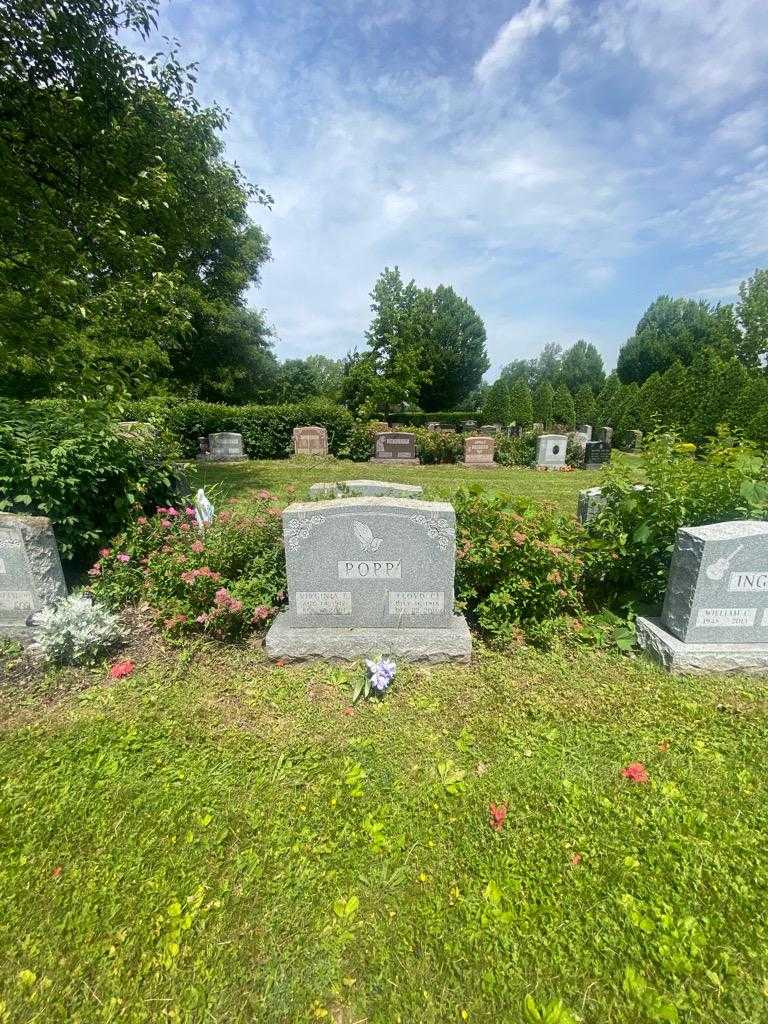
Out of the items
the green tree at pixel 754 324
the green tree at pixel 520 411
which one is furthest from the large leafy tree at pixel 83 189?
the green tree at pixel 754 324

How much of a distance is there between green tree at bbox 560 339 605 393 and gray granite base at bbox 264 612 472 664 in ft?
196

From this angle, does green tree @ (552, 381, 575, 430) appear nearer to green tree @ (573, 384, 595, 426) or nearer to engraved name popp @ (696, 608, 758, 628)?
green tree @ (573, 384, 595, 426)

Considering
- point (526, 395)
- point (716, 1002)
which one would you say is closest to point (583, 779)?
point (716, 1002)

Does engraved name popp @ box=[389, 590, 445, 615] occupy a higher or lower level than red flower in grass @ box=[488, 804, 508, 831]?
higher

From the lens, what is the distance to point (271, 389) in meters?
31.7

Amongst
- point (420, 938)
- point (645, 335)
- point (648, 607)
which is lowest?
point (420, 938)

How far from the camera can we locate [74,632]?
3.23 metres

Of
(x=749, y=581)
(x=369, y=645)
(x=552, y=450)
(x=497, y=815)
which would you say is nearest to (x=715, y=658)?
(x=749, y=581)

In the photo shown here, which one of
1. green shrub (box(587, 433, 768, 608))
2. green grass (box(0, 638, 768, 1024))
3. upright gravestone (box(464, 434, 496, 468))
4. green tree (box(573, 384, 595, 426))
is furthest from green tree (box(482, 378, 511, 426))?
green grass (box(0, 638, 768, 1024))

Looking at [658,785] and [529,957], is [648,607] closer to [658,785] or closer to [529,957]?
[658,785]

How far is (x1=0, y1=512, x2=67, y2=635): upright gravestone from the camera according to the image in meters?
3.36

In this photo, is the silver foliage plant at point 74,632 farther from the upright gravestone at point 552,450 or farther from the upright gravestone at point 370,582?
the upright gravestone at point 552,450

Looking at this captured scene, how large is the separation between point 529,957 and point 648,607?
3025mm

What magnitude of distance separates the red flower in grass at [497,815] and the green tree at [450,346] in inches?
1397
